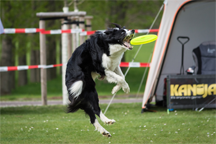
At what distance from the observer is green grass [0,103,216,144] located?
4.73m

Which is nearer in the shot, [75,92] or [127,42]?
[127,42]

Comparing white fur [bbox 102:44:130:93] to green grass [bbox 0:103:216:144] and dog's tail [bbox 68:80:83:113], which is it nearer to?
dog's tail [bbox 68:80:83:113]

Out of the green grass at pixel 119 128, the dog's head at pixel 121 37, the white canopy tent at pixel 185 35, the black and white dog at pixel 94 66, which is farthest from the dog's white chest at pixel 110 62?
the white canopy tent at pixel 185 35

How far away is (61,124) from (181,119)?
2.50 m

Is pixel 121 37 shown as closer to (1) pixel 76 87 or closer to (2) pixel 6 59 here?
(1) pixel 76 87

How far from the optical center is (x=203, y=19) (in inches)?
313

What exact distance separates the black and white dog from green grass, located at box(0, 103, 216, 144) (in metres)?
1.08

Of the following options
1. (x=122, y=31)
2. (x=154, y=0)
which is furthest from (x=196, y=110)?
(x=154, y=0)

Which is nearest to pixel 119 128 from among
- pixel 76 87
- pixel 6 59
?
pixel 76 87

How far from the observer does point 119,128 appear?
17.9 ft

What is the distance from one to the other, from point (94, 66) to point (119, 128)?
2144 mm

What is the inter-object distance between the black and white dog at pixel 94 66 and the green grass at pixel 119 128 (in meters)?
1.08

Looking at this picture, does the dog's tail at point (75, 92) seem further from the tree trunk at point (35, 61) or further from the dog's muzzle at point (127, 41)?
the tree trunk at point (35, 61)

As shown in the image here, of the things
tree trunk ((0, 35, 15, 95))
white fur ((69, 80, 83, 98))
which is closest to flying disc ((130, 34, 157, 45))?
white fur ((69, 80, 83, 98))
